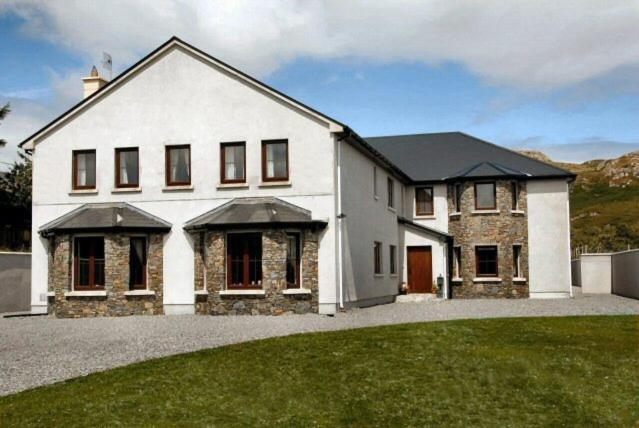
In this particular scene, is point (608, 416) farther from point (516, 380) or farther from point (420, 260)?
point (420, 260)

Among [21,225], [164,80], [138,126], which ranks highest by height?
Answer: [164,80]

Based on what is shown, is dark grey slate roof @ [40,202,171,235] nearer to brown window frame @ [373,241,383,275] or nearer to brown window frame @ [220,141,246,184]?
brown window frame @ [220,141,246,184]

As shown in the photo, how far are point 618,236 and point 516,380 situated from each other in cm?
7755

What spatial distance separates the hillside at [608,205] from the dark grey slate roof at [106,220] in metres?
52.0

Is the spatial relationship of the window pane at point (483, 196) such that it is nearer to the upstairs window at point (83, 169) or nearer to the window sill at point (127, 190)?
the window sill at point (127, 190)

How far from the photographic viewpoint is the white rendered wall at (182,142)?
2602 centimetres

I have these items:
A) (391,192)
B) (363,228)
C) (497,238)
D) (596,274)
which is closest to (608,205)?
(596,274)

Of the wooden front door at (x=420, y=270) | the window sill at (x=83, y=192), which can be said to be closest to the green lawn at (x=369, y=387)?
the window sill at (x=83, y=192)

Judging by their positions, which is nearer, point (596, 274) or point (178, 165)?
point (178, 165)

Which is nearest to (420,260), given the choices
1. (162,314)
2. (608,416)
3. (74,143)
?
(162,314)

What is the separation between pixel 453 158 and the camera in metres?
39.5

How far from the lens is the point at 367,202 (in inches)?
1190

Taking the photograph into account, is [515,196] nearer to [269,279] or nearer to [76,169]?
[269,279]

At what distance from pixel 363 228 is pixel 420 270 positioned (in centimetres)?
875
